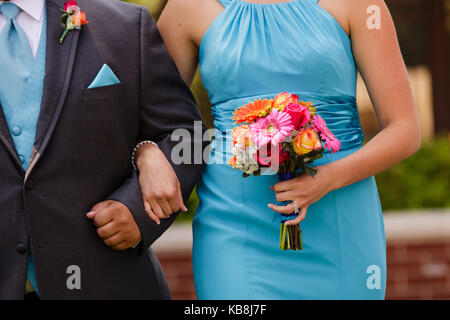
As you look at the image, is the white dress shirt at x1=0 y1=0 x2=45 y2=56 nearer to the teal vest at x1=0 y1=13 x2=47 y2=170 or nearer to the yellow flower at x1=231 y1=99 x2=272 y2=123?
the teal vest at x1=0 y1=13 x2=47 y2=170

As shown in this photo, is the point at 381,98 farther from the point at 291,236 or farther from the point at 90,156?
the point at 90,156

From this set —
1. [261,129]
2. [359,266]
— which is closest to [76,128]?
[261,129]

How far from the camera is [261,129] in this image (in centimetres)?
256

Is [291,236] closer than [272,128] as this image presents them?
No

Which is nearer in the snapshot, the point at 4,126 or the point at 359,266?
the point at 4,126

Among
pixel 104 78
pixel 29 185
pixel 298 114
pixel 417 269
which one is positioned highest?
pixel 104 78

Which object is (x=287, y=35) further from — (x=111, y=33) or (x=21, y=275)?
(x=21, y=275)

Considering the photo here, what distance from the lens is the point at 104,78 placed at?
106 inches

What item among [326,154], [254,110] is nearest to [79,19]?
[254,110]

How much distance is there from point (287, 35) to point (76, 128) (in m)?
0.97

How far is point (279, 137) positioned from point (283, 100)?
175 mm

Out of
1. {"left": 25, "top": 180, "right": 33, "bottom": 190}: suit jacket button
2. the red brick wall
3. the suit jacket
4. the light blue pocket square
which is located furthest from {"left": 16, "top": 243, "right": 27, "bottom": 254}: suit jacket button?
the red brick wall

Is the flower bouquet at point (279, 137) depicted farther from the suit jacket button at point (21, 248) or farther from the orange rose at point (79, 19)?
the suit jacket button at point (21, 248)

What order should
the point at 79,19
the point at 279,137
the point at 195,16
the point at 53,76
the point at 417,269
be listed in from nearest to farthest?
1. the point at 279,137
2. the point at 53,76
3. the point at 79,19
4. the point at 195,16
5. the point at 417,269
